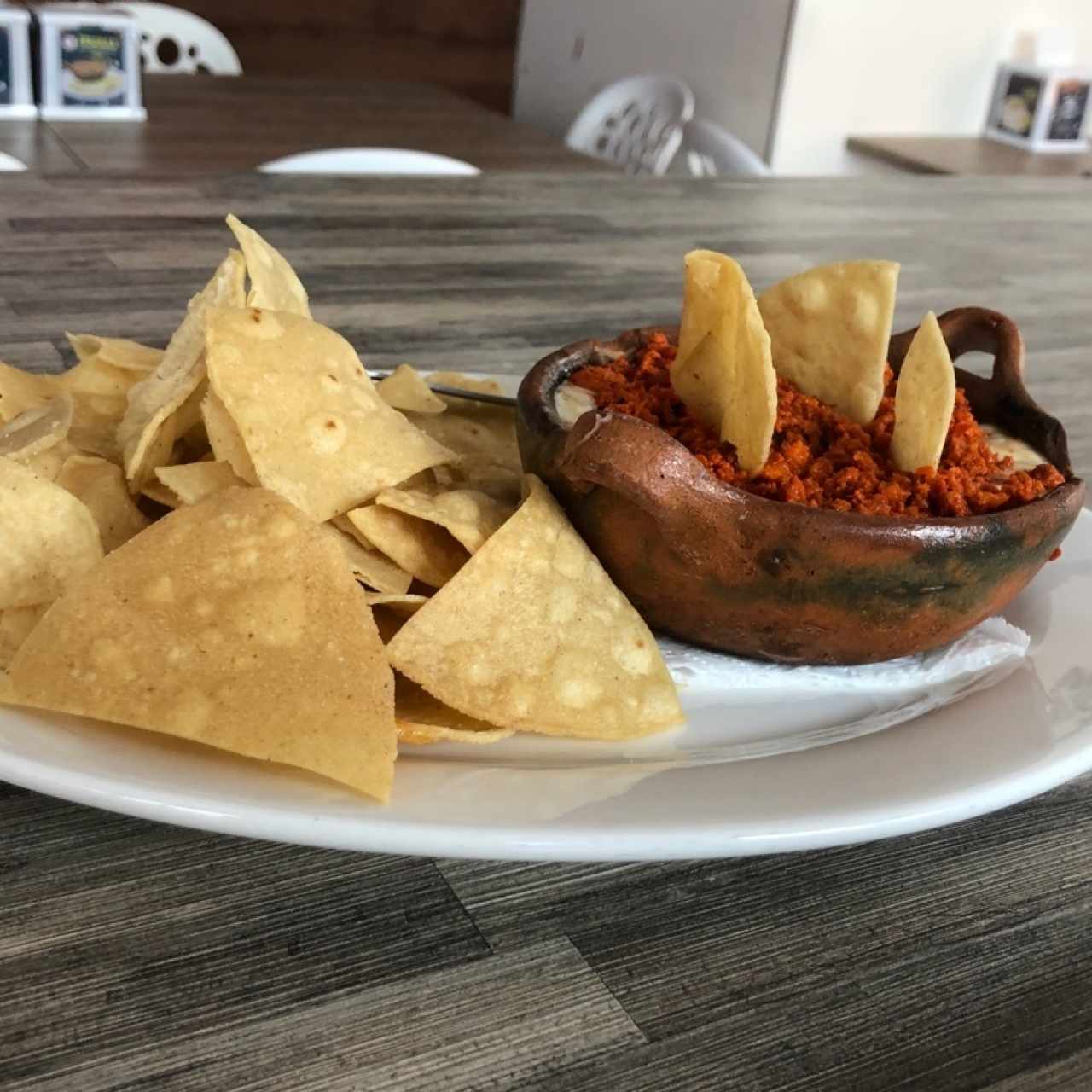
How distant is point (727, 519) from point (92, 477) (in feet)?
1.27

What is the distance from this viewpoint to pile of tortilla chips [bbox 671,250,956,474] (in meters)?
0.77

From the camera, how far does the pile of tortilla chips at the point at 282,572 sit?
63 cm

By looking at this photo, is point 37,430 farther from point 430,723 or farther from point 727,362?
point 727,362

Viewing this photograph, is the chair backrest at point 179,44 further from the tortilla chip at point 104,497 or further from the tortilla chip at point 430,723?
the tortilla chip at point 430,723

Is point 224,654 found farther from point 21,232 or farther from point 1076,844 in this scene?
point 21,232

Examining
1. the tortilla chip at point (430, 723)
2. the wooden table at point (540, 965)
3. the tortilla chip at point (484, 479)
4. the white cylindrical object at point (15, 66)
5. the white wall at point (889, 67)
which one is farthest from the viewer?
the white wall at point (889, 67)

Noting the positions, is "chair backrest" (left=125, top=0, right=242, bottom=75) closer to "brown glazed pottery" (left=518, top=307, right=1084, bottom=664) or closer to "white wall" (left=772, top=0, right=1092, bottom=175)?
"white wall" (left=772, top=0, right=1092, bottom=175)

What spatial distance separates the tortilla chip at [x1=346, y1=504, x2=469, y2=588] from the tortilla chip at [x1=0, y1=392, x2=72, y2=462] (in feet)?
0.59

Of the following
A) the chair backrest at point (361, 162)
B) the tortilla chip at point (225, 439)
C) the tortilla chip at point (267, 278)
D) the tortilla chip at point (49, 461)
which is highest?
the tortilla chip at point (267, 278)

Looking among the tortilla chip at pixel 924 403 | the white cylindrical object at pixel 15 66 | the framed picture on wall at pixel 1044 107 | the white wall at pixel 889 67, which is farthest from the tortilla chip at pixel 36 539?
the framed picture on wall at pixel 1044 107

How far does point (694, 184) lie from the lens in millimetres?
2283

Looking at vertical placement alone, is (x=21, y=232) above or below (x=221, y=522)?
below

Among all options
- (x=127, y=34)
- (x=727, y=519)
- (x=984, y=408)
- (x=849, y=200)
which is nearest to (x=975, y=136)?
(x=849, y=200)

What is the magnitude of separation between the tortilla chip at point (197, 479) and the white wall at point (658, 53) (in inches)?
151
